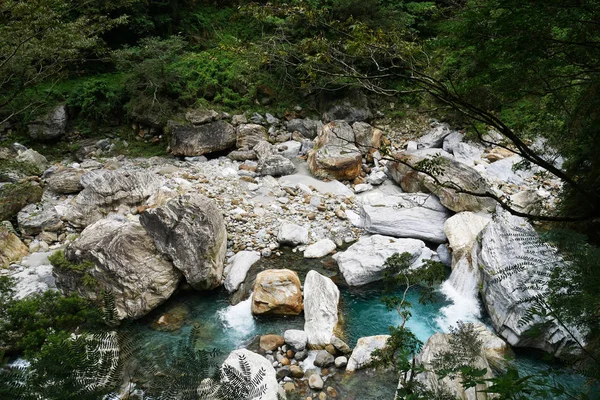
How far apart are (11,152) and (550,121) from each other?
12390mm

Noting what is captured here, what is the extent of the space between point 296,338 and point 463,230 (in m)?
4.07

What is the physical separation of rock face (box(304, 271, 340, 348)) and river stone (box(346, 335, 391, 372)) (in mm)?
447

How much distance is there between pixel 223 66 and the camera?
1293 cm

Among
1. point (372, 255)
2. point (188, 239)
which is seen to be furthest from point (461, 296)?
point (188, 239)

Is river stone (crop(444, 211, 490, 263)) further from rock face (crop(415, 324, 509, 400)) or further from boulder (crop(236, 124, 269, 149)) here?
boulder (crop(236, 124, 269, 149))

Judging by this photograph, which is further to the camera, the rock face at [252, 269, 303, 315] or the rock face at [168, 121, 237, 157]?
the rock face at [168, 121, 237, 157]

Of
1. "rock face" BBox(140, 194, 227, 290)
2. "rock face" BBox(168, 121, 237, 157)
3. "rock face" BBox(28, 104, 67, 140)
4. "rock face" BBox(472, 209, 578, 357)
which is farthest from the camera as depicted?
"rock face" BBox(28, 104, 67, 140)

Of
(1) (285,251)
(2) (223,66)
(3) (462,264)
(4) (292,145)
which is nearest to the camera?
(3) (462,264)

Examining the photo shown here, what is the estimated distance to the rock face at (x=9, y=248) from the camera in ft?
22.4

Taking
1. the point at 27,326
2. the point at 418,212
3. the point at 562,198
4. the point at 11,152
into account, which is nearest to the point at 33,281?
the point at 27,326

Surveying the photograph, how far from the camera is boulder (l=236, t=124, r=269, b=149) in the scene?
11.3 metres

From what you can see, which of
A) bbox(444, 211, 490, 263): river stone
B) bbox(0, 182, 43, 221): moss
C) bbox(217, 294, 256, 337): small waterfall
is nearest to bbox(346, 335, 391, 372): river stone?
bbox(217, 294, 256, 337): small waterfall

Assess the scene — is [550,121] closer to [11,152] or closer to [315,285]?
[315,285]

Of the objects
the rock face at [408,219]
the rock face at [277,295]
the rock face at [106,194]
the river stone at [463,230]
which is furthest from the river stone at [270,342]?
the rock face at [106,194]
